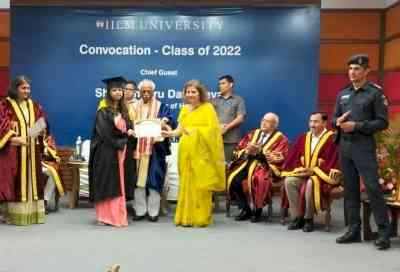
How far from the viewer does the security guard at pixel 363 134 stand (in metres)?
4.28

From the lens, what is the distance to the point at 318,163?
17.0ft

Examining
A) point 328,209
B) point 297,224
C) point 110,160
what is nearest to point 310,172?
point 328,209

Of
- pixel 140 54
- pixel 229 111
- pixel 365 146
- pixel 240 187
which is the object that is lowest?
pixel 240 187

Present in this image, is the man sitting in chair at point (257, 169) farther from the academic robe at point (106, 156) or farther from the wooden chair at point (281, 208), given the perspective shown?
the academic robe at point (106, 156)

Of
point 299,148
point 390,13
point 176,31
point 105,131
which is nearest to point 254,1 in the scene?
point 176,31

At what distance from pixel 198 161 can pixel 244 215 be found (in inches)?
31.5

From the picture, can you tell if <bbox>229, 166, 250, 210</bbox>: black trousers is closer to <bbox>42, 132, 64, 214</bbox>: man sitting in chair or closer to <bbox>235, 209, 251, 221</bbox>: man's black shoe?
<bbox>235, 209, 251, 221</bbox>: man's black shoe

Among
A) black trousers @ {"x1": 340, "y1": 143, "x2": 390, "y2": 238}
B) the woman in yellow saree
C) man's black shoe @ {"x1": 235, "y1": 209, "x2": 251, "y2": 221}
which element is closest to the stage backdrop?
man's black shoe @ {"x1": 235, "y1": 209, "x2": 251, "y2": 221}

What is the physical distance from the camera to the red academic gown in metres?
5.07

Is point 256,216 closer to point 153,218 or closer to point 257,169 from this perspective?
point 257,169

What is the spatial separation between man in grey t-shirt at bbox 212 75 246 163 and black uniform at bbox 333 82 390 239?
6.42ft

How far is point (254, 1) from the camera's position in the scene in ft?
22.1

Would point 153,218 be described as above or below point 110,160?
below

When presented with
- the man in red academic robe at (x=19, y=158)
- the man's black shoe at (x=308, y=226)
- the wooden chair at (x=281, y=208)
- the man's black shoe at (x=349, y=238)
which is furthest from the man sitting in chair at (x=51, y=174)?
the man's black shoe at (x=349, y=238)
